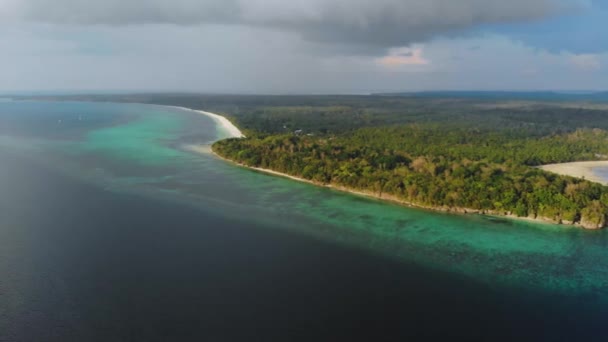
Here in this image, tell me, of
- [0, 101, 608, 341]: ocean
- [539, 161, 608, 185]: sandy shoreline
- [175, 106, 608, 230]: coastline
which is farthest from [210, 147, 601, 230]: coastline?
[539, 161, 608, 185]: sandy shoreline

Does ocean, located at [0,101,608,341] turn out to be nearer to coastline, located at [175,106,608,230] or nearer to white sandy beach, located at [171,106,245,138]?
coastline, located at [175,106,608,230]

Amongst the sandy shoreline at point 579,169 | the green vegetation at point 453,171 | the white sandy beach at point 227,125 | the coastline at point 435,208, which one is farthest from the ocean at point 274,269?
the white sandy beach at point 227,125

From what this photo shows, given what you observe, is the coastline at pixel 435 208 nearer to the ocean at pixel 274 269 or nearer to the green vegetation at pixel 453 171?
the green vegetation at pixel 453 171

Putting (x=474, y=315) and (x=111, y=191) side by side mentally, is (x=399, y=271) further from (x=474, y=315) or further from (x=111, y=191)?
(x=111, y=191)

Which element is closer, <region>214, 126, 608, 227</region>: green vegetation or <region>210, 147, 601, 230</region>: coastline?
<region>210, 147, 601, 230</region>: coastline

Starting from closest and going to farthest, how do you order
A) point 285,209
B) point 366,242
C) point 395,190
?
1. point 366,242
2. point 285,209
3. point 395,190

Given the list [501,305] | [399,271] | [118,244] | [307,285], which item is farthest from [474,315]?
[118,244]
